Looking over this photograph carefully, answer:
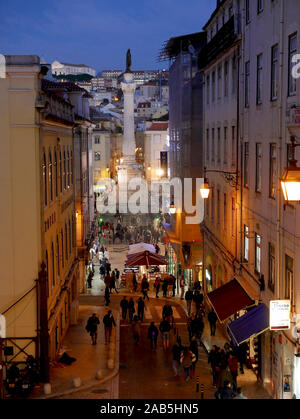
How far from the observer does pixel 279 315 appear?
53.6 ft

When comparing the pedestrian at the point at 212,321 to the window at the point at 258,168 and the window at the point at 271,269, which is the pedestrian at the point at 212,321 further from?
the window at the point at 271,269

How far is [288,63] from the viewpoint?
680 inches

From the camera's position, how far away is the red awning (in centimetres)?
3812

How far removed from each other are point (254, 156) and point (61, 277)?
386 inches

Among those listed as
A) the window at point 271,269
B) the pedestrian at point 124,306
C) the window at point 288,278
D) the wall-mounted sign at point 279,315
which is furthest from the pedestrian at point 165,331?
the wall-mounted sign at point 279,315

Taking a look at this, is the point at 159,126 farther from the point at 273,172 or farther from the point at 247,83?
the point at 273,172

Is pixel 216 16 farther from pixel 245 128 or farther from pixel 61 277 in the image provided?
pixel 61 277

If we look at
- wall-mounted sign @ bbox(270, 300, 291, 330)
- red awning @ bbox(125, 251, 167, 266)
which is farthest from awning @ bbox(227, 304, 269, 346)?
red awning @ bbox(125, 251, 167, 266)

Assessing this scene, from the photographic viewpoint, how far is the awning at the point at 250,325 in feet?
62.7

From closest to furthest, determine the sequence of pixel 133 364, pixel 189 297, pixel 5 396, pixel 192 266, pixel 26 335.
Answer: pixel 5 396 < pixel 26 335 < pixel 133 364 < pixel 189 297 < pixel 192 266

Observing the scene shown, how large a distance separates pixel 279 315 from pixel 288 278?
1538mm

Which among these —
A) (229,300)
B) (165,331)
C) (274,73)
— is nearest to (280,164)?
(274,73)

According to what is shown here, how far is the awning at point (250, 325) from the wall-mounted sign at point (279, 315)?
97.3 inches

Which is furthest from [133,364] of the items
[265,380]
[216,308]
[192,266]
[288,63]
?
[192,266]
